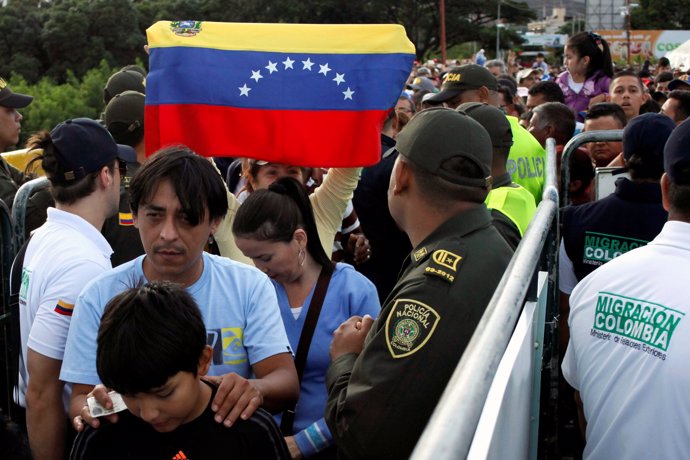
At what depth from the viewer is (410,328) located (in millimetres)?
2371

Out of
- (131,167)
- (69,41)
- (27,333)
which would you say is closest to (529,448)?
(27,333)

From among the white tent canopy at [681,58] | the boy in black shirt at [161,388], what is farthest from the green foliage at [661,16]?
the boy in black shirt at [161,388]

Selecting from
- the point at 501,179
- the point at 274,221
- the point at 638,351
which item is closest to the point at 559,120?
the point at 501,179

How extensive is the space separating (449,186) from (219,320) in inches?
33.7

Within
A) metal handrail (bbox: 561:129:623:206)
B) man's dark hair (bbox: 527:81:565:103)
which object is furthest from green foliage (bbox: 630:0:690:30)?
metal handrail (bbox: 561:129:623:206)

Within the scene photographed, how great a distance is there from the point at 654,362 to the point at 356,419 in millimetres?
864

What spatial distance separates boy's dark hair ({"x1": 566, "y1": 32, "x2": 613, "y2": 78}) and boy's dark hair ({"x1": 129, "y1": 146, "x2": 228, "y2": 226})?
698 centimetres

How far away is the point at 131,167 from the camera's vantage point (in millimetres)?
5098

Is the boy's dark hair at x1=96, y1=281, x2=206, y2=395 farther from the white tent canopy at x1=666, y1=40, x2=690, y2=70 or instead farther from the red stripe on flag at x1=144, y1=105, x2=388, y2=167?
the white tent canopy at x1=666, y1=40, x2=690, y2=70

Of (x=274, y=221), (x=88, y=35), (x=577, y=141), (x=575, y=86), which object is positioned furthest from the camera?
(x=88, y=35)

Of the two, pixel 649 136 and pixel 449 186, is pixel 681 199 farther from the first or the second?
pixel 649 136

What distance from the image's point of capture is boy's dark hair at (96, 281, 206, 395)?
239 centimetres

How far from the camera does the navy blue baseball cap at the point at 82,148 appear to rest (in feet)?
11.3

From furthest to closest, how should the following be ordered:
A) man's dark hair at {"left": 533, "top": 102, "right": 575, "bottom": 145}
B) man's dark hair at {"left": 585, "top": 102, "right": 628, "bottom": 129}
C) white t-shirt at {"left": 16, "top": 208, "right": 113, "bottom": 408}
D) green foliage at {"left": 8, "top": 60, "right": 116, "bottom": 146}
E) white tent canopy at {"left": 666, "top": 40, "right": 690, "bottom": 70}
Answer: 1. white tent canopy at {"left": 666, "top": 40, "right": 690, "bottom": 70}
2. green foliage at {"left": 8, "top": 60, "right": 116, "bottom": 146}
3. man's dark hair at {"left": 533, "top": 102, "right": 575, "bottom": 145}
4. man's dark hair at {"left": 585, "top": 102, "right": 628, "bottom": 129}
5. white t-shirt at {"left": 16, "top": 208, "right": 113, "bottom": 408}
